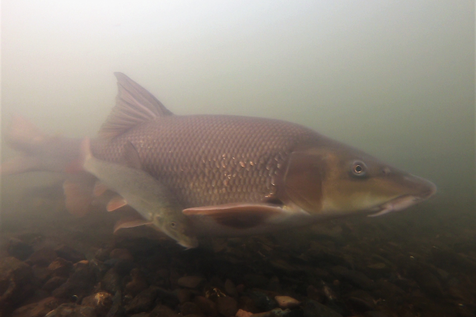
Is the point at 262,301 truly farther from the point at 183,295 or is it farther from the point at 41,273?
the point at 41,273

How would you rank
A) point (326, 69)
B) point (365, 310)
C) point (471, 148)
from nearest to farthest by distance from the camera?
1. point (365, 310)
2. point (471, 148)
3. point (326, 69)

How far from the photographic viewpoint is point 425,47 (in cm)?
5978

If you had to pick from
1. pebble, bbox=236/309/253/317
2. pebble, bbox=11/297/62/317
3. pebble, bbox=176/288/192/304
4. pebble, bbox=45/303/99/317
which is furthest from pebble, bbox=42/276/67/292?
pebble, bbox=236/309/253/317

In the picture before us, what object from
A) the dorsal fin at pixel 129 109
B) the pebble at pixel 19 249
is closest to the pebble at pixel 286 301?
the dorsal fin at pixel 129 109

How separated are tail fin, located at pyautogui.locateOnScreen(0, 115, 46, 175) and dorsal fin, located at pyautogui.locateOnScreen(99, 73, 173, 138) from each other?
3.46 meters

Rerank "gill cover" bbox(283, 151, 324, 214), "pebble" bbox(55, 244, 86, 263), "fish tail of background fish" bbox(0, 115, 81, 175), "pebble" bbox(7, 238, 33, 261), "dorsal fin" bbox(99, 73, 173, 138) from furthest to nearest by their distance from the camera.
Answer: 1. "fish tail of background fish" bbox(0, 115, 81, 175)
2. "dorsal fin" bbox(99, 73, 173, 138)
3. "pebble" bbox(7, 238, 33, 261)
4. "pebble" bbox(55, 244, 86, 263)
5. "gill cover" bbox(283, 151, 324, 214)

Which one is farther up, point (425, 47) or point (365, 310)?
point (425, 47)

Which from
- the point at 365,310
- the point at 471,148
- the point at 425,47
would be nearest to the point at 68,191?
the point at 365,310

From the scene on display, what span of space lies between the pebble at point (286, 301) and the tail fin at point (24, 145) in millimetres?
5986

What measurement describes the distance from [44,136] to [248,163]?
5.71m

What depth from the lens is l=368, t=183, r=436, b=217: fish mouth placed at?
1897mm

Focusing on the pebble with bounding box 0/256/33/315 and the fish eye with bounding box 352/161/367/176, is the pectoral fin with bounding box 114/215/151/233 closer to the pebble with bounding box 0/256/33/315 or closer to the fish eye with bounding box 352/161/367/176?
the pebble with bounding box 0/256/33/315

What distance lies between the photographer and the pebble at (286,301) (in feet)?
5.50

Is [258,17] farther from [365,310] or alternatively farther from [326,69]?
[365,310]
